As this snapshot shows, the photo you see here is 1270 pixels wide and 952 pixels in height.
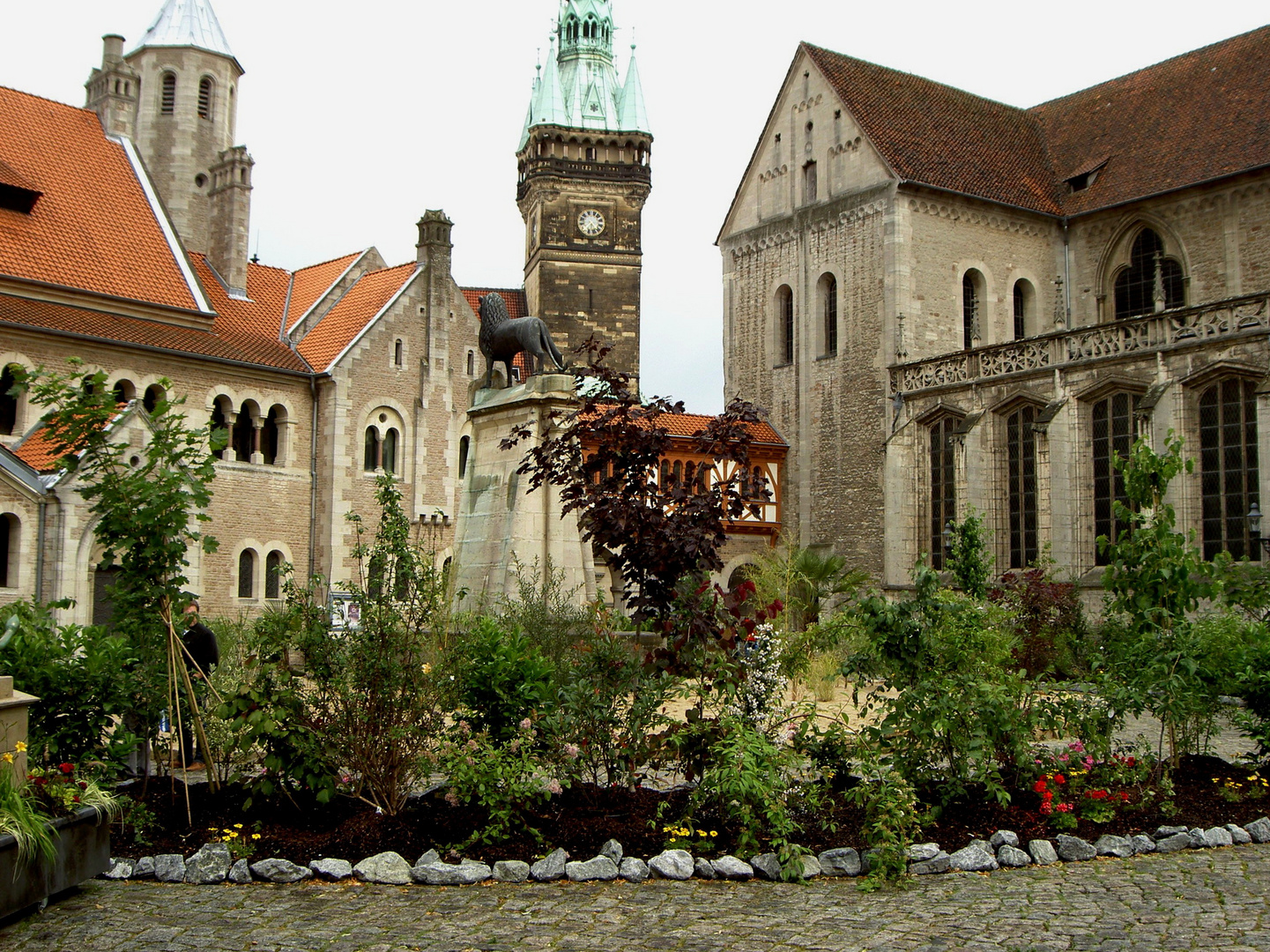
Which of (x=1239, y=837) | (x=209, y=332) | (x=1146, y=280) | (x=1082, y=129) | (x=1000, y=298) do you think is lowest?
(x=1239, y=837)

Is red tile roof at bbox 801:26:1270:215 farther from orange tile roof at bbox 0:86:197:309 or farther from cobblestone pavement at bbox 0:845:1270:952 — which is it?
cobblestone pavement at bbox 0:845:1270:952

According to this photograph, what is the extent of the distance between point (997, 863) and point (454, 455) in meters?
28.0

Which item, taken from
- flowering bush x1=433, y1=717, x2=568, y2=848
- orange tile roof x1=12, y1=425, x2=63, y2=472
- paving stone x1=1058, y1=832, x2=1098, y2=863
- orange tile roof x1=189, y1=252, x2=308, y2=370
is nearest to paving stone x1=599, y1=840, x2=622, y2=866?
flowering bush x1=433, y1=717, x2=568, y2=848

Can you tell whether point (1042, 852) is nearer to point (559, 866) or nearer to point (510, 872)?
point (559, 866)

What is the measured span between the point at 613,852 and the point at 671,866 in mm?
380

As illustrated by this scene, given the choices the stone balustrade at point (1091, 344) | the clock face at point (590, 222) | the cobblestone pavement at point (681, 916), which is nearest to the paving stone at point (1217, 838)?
the cobblestone pavement at point (681, 916)

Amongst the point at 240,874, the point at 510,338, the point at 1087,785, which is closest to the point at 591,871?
the point at 240,874

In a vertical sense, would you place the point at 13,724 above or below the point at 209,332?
below

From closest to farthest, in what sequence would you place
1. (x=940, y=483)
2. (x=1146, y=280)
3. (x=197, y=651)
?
(x=197, y=651), (x=940, y=483), (x=1146, y=280)

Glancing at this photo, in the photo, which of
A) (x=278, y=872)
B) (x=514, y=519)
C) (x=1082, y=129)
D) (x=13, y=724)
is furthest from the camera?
(x=1082, y=129)

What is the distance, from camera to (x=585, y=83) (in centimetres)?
5744

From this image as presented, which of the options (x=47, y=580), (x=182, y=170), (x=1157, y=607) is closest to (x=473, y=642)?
(x=1157, y=607)

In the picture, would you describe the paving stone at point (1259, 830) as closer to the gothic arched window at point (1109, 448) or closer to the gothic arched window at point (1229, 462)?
the gothic arched window at point (1229, 462)

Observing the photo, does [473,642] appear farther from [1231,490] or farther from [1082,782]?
[1231,490]
